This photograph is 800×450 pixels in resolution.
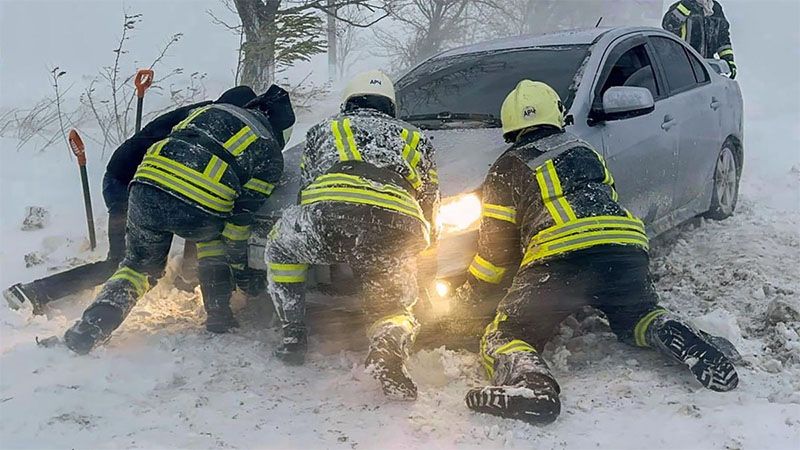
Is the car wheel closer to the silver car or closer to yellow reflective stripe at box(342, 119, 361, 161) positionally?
the silver car

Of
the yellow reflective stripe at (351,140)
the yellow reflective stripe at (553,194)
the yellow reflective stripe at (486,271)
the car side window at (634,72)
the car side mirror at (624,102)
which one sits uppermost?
the car side window at (634,72)

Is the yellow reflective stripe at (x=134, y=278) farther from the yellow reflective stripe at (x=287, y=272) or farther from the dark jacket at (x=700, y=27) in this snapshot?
the dark jacket at (x=700, y=27)

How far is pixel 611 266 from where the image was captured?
341 centimetres

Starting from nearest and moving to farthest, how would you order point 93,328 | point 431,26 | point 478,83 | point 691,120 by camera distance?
1. point 93,328
2. point 478,83
3. point 691,120
4. point 431,26

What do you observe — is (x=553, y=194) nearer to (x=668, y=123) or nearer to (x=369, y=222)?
(x=369, y=222)

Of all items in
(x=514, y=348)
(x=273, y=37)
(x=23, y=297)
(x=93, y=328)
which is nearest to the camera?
(x=514, y=348)

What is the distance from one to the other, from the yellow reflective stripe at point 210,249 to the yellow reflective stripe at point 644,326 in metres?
2.24

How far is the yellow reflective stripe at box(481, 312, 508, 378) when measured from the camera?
3.42 metres

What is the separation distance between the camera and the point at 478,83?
497cm

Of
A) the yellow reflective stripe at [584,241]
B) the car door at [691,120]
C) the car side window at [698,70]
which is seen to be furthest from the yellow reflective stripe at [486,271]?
the car side window at [698,70]

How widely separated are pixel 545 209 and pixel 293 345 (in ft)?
4.65

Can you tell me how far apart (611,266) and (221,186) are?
205 centimetres

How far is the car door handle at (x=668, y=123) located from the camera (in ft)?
16.7

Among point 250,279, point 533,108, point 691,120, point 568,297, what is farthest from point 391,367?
point 691,120
